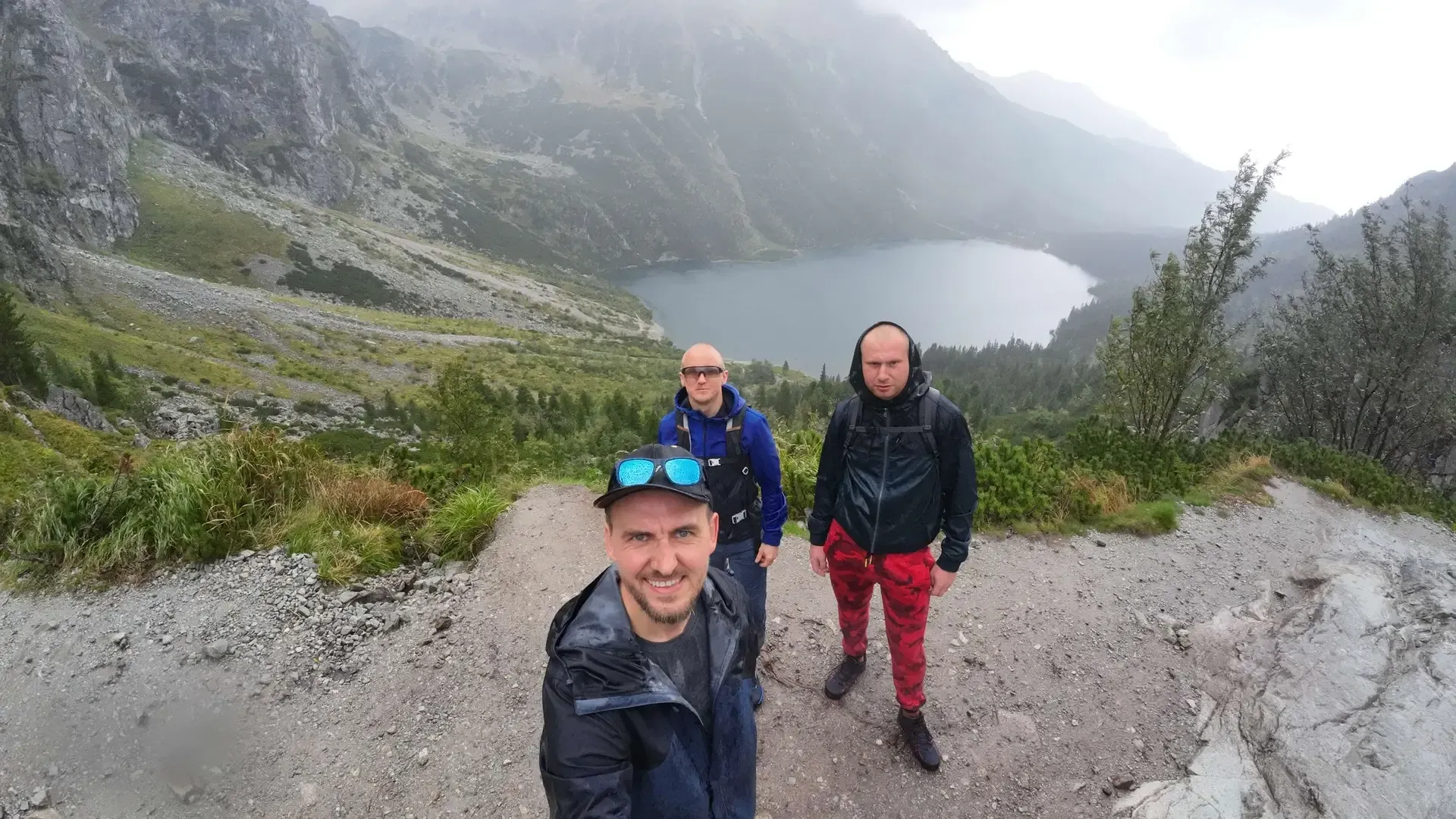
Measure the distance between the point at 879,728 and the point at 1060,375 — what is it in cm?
10165

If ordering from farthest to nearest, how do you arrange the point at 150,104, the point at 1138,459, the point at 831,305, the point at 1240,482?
the point at 831,305 < the point at 150,104 < the point at 1240,482 < the point at 1138,459

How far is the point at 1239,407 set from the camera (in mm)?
26641

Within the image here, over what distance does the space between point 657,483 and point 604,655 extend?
0.49 meters

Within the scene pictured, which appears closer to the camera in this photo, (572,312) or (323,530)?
(323,530)

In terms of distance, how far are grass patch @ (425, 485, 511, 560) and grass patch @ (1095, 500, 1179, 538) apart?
721 cm

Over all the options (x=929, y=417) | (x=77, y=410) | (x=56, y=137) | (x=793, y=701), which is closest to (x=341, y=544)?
(x=793, y=701)

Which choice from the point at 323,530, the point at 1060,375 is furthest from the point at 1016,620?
the point at 1060,375

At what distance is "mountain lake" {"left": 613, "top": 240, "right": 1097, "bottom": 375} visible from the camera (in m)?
118

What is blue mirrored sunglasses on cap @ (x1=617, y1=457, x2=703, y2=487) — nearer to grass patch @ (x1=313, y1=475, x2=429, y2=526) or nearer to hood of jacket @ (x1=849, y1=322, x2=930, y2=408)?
hood of jacket @ (x1=849, y1=322, x2=930, y2=408)

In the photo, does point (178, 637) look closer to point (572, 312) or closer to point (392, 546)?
point (392, 546)

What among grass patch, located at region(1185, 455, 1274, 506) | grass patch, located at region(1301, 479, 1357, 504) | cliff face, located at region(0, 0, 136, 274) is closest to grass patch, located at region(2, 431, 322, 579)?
grass patch, located at region(1185, 455, 1274, 506)

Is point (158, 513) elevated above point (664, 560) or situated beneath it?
situated beneath

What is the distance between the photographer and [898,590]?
351 centimetres

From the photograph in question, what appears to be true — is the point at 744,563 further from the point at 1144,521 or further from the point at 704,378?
the point at 1144,521
